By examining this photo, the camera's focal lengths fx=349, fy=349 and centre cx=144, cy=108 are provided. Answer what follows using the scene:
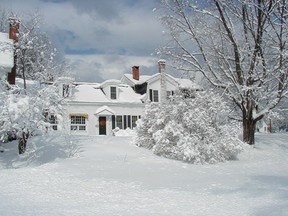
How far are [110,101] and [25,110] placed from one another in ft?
66.5

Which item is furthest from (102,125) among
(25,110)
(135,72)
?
(25,110)

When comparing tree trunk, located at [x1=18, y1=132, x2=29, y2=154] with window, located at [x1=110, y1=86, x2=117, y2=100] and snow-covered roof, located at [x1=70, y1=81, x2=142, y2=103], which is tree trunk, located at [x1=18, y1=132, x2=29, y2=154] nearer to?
snow-covered roof, located at [x1=70, y1=81, x2=142, y2=103]

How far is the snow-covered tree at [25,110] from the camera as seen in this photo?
1334cm

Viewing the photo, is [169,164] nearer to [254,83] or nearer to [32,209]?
[32,209]

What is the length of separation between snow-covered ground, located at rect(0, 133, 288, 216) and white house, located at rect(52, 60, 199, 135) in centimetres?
1582

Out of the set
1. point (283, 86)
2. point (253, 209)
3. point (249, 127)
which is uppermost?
point (283, 86)

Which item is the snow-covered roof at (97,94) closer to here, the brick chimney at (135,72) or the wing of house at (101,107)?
the wing of house at (101,107)

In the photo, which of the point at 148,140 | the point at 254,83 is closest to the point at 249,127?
the point at 254,83

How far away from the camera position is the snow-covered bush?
14875 millimetres

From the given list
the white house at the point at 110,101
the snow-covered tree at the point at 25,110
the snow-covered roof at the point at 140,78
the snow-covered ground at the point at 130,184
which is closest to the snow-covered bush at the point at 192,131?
the snow-covered ground at the point at 130,184

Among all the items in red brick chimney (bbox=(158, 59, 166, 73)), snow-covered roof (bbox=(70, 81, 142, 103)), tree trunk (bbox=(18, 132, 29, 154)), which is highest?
red brick chimney (bbox=(158, 59, 166, 73))

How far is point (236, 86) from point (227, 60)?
1653 mm

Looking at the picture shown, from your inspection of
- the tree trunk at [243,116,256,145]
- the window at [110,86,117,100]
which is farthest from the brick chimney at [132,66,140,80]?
the tree trunk at [243,116,256,145]

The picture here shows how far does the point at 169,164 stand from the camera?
1357 cm
